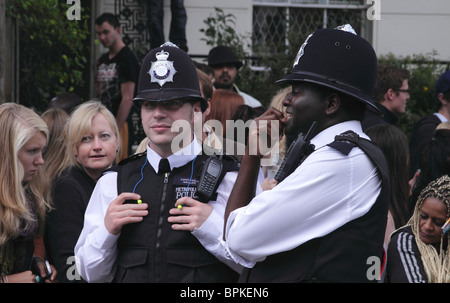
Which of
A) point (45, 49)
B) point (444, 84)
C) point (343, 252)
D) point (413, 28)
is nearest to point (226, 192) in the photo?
point (343, 252)

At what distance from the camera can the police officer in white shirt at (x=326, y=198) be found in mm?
2422

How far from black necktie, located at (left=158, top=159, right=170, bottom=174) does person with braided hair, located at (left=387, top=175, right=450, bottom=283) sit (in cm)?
149

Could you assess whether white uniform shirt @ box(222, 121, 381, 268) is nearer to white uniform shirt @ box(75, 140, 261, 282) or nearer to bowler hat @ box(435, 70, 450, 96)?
white uniform shirt @ box(75, 140, 261, 282)

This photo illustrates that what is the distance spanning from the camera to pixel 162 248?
2918mm

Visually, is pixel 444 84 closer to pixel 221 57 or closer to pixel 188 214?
pixel 221 57

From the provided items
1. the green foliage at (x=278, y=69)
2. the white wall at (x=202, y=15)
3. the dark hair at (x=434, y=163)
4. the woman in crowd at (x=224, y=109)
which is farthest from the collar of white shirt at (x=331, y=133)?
the white wall at (x=202, y=15)

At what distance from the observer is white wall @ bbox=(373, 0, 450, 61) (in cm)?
977

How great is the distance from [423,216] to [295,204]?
1809 mm

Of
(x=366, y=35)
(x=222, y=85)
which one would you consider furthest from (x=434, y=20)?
(x=222, y=85)

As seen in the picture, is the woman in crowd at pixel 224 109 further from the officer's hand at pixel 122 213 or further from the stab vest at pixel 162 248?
the officer's hand at pixel 122 213

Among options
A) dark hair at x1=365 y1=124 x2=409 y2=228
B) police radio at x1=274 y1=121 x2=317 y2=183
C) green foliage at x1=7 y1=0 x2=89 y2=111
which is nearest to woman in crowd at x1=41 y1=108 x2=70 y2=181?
dark hair at x1=365 y1=124 x2=409 y2=228

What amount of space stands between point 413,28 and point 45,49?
209 inches

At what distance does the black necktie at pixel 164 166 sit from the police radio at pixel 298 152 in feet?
2.27
